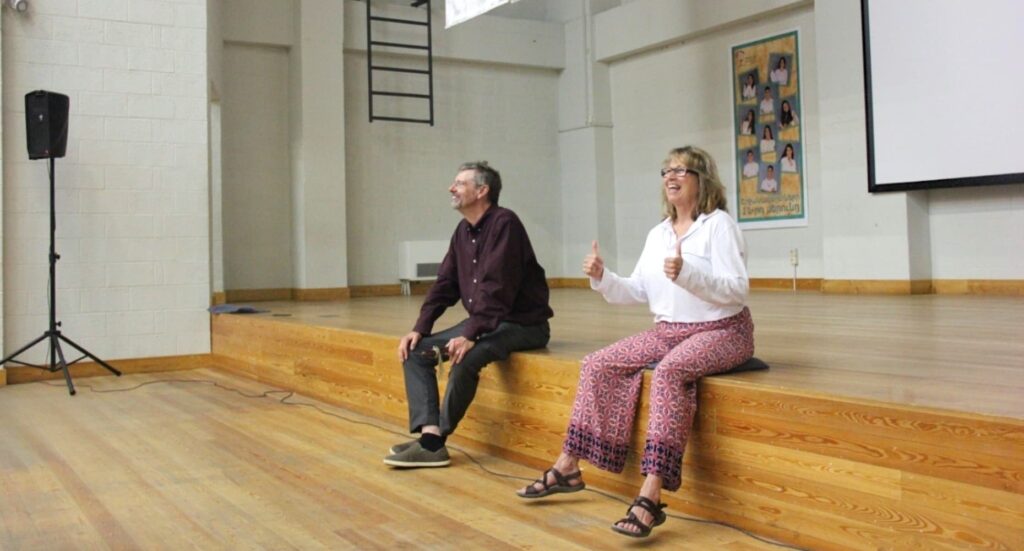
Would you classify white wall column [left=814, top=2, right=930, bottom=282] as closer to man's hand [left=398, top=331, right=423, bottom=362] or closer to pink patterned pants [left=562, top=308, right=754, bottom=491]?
man's hand [left=398, top=331, right=423, bottom=362]

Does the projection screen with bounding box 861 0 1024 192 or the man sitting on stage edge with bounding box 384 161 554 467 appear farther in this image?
the projection screen with bounding box 861 0 1024 192

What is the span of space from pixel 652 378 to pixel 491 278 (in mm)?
930

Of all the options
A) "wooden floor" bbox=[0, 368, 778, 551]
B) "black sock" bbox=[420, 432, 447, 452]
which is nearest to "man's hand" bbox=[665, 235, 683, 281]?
"wooden floor" bbox=[0, 368, 778, 551]

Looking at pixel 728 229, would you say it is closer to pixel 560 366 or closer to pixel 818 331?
pixel 560 366

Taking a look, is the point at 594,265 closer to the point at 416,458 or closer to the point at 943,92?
the point at 416,458

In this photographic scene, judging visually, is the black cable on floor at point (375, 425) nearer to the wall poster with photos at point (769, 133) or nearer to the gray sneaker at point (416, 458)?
the gray sneaker at point (416, 458)

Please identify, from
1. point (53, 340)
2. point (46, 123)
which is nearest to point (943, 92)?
point (46, 123)

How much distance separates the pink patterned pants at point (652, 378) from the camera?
93.4 inches

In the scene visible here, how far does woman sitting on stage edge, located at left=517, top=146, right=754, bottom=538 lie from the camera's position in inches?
93.1

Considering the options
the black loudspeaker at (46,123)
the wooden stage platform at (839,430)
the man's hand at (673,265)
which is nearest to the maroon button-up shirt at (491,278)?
the wooden stage platform at (839,430)

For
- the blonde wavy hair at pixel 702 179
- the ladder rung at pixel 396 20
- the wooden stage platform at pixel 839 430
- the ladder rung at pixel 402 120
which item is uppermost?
the ladder rung at pixel 396 20

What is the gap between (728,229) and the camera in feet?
8.12

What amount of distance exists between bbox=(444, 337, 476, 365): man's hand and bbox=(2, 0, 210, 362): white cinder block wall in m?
3.76

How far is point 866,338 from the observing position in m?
3.59
